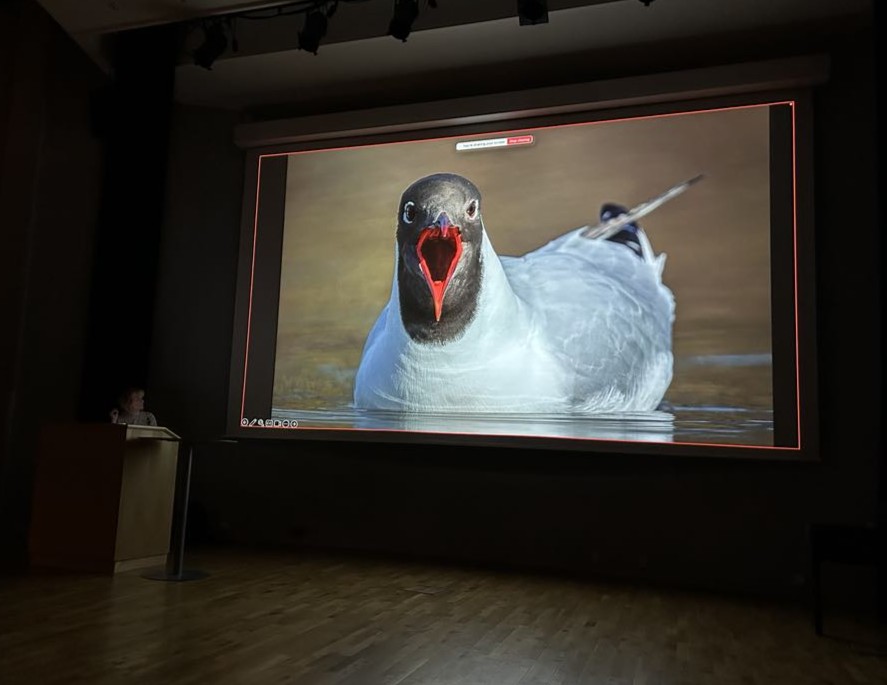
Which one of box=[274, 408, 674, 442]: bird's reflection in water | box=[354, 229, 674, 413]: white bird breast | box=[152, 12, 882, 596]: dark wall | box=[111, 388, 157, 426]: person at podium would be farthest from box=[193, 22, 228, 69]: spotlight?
box=[274, 408, 674, 442]: bird's reflection in water

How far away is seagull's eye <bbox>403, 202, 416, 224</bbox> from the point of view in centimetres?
576

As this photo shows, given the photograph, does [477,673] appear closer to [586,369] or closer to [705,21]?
[586,369]

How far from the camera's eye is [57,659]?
2.65m

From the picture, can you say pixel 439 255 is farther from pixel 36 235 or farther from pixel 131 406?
pixel 36 235

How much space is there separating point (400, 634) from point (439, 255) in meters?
2.98

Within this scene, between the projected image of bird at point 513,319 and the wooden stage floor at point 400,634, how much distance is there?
4.01 ft

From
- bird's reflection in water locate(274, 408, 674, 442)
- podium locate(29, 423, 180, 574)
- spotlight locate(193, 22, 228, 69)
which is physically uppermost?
spotlight locate(193, 22, 228, 69)

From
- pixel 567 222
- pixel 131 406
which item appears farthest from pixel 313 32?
pixel 131 406

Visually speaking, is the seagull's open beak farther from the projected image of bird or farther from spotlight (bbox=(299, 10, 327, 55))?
spotlight (bbox=(299, 10, 327, 55))

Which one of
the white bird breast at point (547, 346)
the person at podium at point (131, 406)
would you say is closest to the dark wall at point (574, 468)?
the white bird breast at point (547, 346)

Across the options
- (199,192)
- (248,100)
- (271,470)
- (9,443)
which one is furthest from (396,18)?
(9,443)

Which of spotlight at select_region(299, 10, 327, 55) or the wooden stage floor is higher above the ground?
spotlight at select_region(299, 10, 327, 55)

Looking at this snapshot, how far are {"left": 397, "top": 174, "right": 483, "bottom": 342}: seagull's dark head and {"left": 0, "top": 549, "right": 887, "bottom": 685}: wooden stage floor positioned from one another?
176 centimetres

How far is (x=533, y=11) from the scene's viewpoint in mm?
4660
